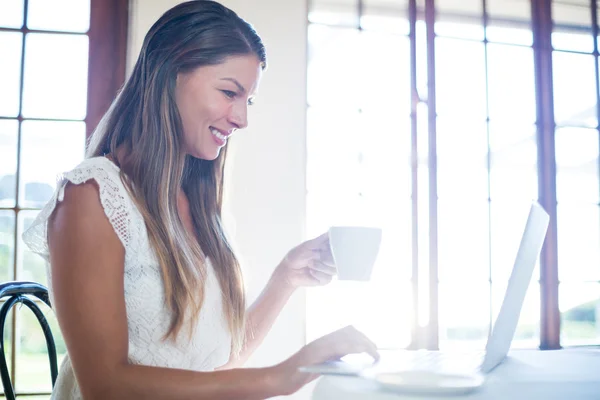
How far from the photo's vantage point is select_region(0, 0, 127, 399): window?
2.26 meters

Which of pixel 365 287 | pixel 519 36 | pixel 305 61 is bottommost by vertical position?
pixel 365 287

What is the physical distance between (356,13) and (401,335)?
1.51 meters

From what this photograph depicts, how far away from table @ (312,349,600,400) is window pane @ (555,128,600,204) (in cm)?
222

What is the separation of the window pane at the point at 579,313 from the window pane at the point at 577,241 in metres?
0.06

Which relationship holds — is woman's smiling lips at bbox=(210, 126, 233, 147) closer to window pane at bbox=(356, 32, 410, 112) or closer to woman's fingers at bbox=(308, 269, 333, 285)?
woman's fingers at bbox=(308, 269, 333, 285)

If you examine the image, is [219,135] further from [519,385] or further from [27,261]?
[27,261]

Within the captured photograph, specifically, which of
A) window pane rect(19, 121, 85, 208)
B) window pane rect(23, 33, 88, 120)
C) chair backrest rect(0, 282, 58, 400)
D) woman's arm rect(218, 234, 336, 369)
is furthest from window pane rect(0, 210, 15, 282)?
woman's arm rect(218, 234, 336, 369)

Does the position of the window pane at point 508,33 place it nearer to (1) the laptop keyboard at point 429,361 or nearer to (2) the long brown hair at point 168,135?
(2) the long brown hair at point 168,135

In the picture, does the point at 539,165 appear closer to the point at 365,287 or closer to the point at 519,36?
the point at 519,36

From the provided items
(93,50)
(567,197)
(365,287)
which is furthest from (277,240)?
(567,197)

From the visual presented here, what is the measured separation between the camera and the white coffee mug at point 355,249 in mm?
853

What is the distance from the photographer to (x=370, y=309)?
2.56m

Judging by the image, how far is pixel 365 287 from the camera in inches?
99.3

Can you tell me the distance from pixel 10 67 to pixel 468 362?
2.26 m
